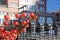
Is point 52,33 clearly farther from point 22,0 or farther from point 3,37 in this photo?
point 22,0

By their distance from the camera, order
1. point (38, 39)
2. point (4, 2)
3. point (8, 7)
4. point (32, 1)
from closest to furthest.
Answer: point (38, 39)
point (8, 7)
point (4, 2)
point (32, 1)

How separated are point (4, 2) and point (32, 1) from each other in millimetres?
5396

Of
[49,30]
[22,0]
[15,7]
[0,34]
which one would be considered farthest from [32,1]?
[0,34]

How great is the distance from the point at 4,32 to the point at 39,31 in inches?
288

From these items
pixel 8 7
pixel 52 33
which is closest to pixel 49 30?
pixel 52 33

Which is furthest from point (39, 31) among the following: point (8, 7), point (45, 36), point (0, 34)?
point (8, 7)

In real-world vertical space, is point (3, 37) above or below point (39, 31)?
above

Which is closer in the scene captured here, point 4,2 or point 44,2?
point 4,2

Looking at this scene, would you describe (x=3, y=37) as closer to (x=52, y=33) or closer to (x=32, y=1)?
(x=52, y=33)

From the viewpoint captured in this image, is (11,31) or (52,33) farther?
(52,33)

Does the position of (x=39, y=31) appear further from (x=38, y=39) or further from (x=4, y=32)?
(x=4, y=32)

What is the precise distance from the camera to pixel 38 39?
10.4 metres

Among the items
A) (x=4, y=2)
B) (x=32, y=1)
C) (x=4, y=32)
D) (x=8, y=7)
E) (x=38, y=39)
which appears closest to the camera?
(x=4, y=32)

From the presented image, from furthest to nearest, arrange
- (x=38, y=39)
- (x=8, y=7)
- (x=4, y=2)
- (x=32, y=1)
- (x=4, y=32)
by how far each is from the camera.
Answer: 1. (x=32, y=1)
2. (x=4, y=2)
3. (x=8, y=7)
4. (x=38, y=39)
5. (x=4, y=32)
